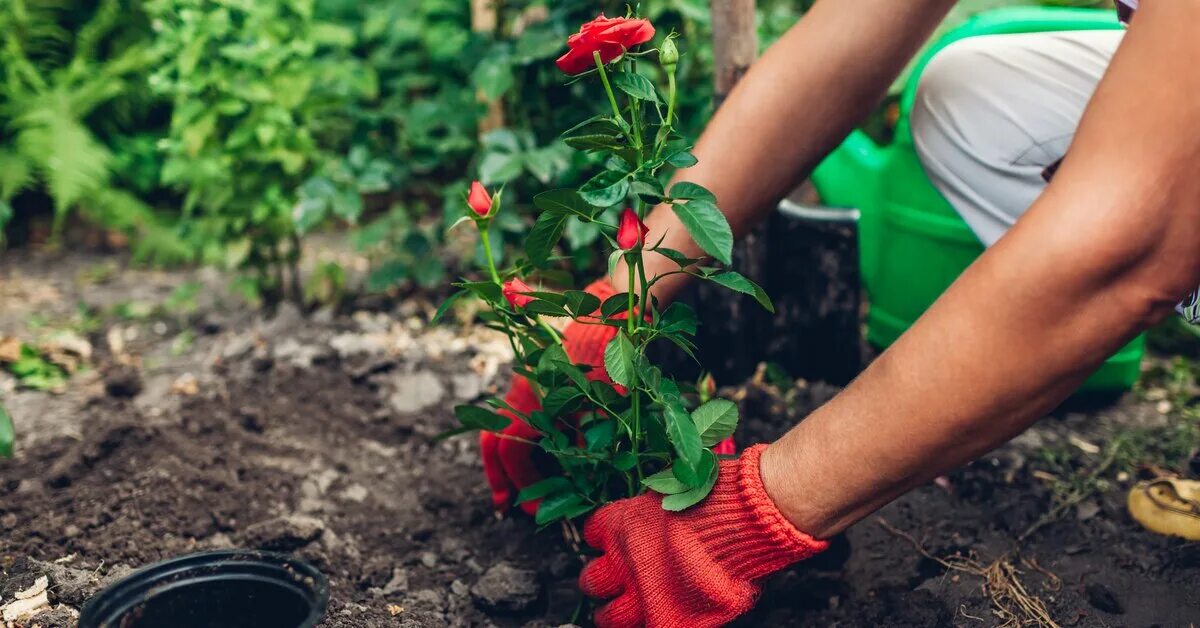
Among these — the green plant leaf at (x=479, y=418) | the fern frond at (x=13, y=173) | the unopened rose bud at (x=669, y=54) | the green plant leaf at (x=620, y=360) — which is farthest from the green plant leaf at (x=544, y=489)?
the fern frond at (x=13, y=173)

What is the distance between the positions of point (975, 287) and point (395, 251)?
7.00ft

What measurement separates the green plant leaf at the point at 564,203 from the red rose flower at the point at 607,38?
0.17m

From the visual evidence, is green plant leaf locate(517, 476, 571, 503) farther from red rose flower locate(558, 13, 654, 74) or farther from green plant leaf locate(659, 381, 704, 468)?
red rose flower locate(558, 13, 654, 74)

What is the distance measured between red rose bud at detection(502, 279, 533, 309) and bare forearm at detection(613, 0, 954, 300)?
0.32 metres

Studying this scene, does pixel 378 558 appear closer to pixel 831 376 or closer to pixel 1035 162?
pixel 831 376

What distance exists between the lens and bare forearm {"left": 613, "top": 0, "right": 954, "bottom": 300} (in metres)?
1.60

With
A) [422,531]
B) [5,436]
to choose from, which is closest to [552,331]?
[422,531]

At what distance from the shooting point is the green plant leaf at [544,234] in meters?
1.29

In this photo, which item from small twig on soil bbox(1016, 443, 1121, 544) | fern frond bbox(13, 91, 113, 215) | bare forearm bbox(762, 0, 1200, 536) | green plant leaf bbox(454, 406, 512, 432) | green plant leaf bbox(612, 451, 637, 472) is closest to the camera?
bare forearm bbox(762, 0, 1200, 536)

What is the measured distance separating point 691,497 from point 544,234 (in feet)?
1.39

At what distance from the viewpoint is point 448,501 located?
6.17 ft

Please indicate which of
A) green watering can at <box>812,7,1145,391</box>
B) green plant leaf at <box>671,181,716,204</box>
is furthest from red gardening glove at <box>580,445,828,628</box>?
green watering can at <box>812,7,1145,391</box>

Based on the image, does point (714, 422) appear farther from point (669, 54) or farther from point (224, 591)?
point (224, 591)

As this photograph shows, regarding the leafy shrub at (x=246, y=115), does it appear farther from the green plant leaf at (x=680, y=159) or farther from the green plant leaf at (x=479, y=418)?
the green plant leaf at (x=680, y=159)
